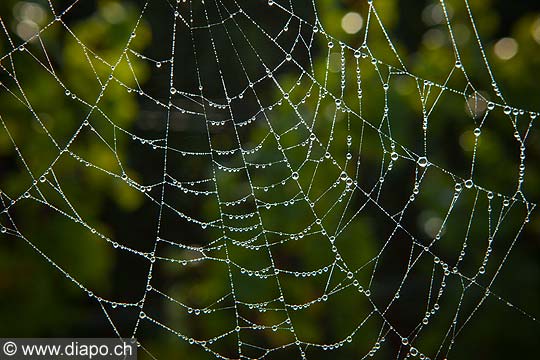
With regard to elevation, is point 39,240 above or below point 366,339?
above

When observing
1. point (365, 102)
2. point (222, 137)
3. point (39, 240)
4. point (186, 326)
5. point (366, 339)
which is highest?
point (222, 137)

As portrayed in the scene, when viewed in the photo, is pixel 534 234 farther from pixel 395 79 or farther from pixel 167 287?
pixel 167 287

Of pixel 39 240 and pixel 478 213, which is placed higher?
pixel 39 240

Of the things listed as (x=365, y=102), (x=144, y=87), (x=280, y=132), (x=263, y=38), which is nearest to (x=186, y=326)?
(x=280, y=132)

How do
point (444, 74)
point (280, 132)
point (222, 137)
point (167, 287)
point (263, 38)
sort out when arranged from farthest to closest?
point (263, 38)
point (222, 137)
point (167, 287)
point (444, 74)
point (280, 132)

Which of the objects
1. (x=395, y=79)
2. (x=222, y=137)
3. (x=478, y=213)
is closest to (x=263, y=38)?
(x=222, y=137)

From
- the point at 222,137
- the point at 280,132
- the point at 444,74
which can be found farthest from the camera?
the point at 222,137

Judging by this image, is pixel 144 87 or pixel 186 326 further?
pixel 144 87

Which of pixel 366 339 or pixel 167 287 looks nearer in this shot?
pixel 366 339

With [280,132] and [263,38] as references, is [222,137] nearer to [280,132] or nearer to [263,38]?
[263,38]
